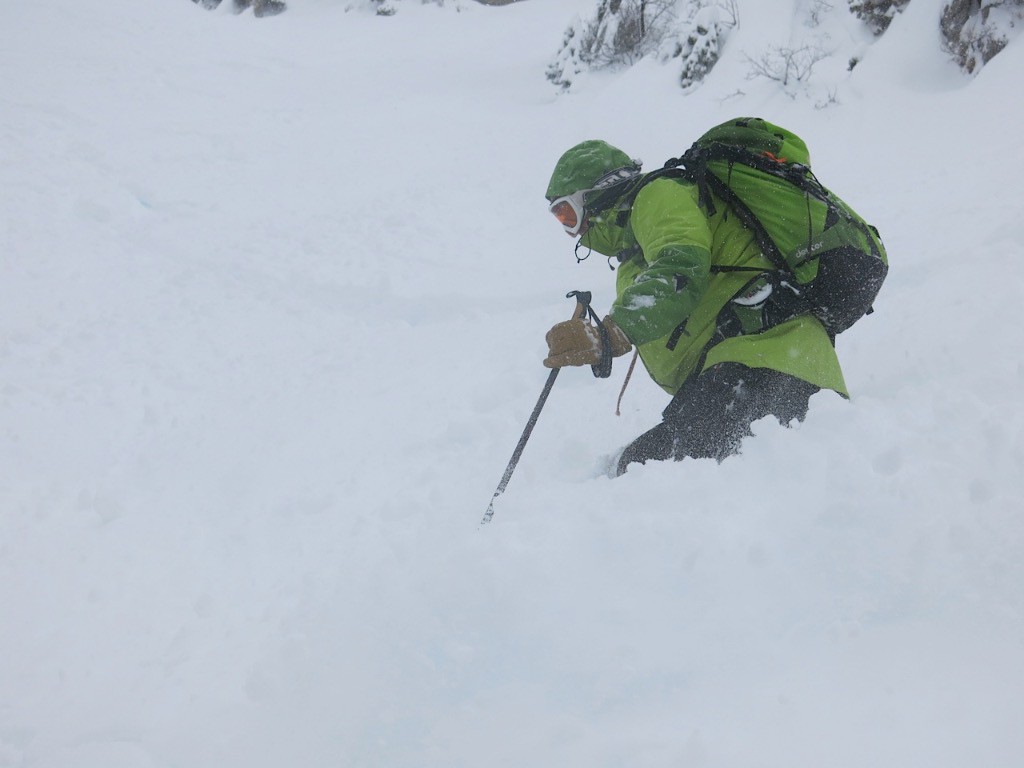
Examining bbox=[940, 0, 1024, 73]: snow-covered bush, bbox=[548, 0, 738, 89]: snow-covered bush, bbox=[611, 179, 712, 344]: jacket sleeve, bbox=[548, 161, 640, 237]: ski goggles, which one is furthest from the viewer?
bbox=[548, 0, 738, 89]: snow-covered bush

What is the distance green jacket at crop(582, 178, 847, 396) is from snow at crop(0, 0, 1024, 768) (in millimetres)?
283

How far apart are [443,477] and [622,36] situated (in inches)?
502

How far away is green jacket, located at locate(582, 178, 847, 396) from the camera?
236 centimetres

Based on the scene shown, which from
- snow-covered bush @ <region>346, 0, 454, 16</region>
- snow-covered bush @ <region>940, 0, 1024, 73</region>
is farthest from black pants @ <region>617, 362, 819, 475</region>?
snow-covered bush @ <region>346, 0, 454, 16</region>

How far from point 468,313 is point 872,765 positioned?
5.10 m

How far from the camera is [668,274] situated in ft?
7.68

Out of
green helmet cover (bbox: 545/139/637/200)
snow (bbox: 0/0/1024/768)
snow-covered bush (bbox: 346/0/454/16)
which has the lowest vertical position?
snow-covered bush (bbox: 346/0/454/16)

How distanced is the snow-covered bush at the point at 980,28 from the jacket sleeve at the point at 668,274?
7.43 meters

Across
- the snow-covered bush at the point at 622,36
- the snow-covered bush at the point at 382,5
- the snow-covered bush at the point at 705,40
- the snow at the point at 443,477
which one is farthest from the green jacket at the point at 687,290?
the snow-covered bush at the point at 382,5

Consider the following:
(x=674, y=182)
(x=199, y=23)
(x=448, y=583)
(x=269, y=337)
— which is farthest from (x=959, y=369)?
(x=199, y=23)

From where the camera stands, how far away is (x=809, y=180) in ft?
8.23

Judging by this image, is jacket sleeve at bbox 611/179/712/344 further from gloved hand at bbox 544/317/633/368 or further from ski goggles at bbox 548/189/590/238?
ski goggles at bbox 548/189/590/238

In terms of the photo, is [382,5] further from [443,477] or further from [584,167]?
[584,167]

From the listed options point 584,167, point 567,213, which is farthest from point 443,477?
point 584,167
